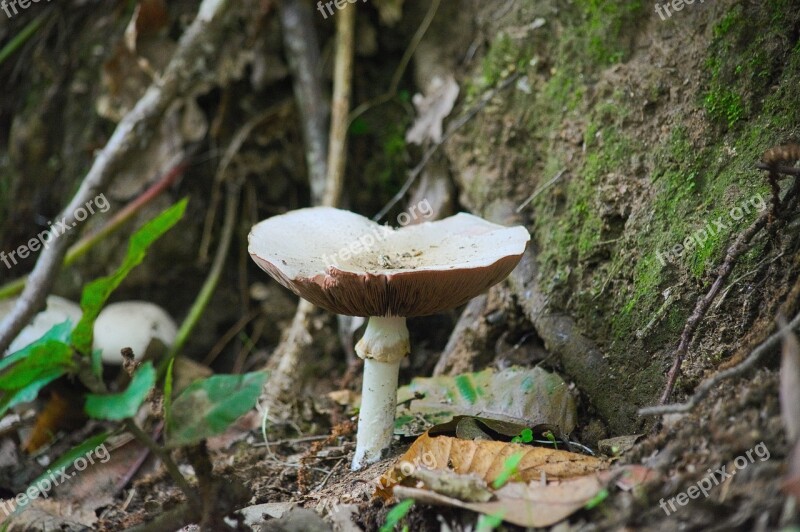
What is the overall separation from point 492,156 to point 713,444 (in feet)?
7.11

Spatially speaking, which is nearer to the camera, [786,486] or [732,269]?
[786,486]

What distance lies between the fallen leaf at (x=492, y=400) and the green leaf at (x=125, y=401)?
1210 mm

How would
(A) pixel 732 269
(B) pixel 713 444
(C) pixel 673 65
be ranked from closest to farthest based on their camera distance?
1. (B) pixel 713 444
2. (A) pixel 732 269
3. (C) pixel 673 65

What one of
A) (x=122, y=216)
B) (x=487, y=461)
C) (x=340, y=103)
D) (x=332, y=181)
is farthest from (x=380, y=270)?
(x=122, y=216)

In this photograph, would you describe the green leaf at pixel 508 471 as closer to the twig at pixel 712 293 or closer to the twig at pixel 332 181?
the twig at pixel 712 293

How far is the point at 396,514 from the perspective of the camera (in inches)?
75.0

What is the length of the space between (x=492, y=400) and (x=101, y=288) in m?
1.56

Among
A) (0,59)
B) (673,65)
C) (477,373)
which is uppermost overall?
(0,59)

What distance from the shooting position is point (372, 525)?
2129 millimetres

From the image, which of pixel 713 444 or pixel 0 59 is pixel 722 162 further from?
pixel 0 59

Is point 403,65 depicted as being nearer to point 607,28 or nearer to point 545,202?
point 607,28

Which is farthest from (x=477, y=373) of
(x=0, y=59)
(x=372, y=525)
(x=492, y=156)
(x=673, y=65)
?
(x=0, y=59)

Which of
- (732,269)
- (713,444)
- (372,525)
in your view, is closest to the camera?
(713,444)

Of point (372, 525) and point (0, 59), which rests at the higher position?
point (0, 59)
